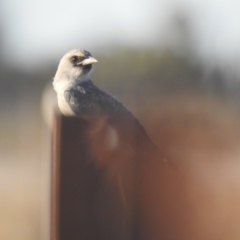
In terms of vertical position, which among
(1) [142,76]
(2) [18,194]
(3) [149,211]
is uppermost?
(3) [149,211]

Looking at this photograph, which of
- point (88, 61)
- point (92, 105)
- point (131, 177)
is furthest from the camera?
point (88, 61)

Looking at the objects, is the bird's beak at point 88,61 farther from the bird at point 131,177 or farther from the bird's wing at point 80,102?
the bird at point 131,177

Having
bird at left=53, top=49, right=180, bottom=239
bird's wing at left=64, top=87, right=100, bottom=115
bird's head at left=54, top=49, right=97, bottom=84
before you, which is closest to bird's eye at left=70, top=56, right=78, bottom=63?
bird's head at left=54, top=49, right=97, bottom=84

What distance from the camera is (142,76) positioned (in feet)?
13.4

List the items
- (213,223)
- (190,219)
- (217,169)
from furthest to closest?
(217,169), (213,223), (190,219)

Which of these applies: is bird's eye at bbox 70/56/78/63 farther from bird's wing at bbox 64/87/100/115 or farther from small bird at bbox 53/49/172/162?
bird's wing at bbox 64/87/100/115

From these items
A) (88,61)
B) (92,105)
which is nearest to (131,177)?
(92,105)

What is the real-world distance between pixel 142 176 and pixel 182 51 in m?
3.52

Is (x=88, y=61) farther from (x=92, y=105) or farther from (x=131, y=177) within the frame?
(x=131, y=177)

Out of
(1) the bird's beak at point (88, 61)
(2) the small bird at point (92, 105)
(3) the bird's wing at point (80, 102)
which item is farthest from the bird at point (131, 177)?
(1) the bird's beak at point (88, 61)

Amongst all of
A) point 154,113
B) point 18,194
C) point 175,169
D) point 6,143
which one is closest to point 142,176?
point 175,169

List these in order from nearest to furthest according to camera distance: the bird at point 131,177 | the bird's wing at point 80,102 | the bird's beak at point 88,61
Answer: the bird at point 131,177
the bird's wing at point 80,102
the bird's beak at point 88,61

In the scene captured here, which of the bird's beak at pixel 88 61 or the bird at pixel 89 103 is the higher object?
the bird's beak at pixel 88 61

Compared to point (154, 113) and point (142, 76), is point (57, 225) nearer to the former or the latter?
point (154, 113)
